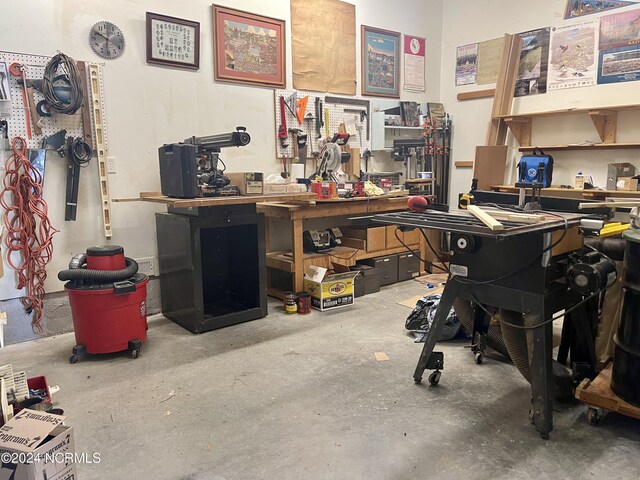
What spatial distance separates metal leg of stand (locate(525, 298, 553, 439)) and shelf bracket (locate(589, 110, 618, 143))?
9.75 feet

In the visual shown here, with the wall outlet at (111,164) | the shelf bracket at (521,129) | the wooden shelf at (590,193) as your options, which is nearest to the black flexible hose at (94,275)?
the wall outlet at (111,164)

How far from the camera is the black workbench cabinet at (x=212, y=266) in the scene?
10.4 ft

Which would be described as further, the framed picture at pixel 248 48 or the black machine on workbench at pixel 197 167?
the framed picture at pixel 248 48

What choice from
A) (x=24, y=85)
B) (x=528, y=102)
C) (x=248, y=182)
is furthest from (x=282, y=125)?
(x=528, y=102)

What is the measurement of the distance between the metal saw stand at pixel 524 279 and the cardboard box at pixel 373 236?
207 centimetres

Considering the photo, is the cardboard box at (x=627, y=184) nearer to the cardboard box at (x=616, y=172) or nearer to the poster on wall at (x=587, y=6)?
the cardboard box at (x=616, y=172)

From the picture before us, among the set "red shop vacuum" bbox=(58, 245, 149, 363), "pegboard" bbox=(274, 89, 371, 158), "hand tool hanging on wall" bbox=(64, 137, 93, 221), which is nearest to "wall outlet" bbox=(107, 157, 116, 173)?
"hand tool hanging on wall" bbox=(64, 137, 93, 221)

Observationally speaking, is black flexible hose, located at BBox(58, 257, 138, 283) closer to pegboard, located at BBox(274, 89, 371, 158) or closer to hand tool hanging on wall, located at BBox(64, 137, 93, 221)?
hand tool hanging on wall, located at BBox(64, 137, 93, 221)

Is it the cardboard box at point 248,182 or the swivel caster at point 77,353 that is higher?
the cardboard box at point 248,182

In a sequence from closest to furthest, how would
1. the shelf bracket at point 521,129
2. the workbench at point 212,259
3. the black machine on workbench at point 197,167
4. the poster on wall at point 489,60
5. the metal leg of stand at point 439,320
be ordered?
the metal leg of stand at point 439,320
the black machine on workbench at point 197,167
the workbench at point 212,259
the shelf bracket at point 521,129
the poster on wall at point 489,60

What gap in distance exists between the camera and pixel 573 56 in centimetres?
442

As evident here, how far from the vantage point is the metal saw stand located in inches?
76.7

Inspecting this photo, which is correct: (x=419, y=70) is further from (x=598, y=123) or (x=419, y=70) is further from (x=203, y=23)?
(x=203, y=23)

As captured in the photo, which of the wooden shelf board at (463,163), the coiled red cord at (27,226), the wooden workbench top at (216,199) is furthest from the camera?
the wooden shelf board at (463,163)
